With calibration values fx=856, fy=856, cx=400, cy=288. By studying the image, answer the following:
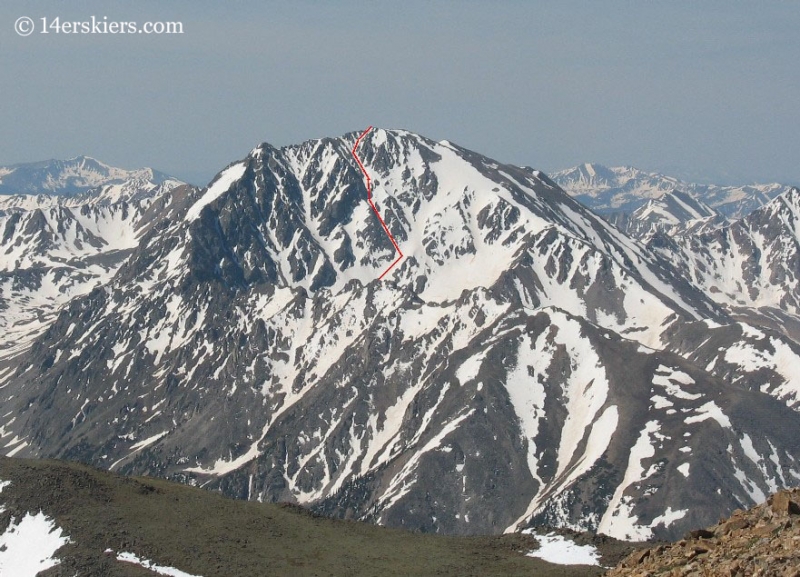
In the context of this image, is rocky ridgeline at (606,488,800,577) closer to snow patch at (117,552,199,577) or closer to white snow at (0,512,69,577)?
snow patch at (117,552,199,577)

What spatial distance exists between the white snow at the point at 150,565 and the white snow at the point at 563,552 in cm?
5018

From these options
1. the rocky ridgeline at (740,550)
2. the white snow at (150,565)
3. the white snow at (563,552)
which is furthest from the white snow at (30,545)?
the rocky ridgeline at (740,550)

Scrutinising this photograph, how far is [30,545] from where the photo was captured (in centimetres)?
12412

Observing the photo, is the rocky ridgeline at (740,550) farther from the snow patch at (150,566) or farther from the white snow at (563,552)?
the snow patch at (150,566)

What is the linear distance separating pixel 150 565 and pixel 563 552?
5834cm

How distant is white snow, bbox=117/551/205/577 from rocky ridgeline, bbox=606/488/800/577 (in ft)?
232

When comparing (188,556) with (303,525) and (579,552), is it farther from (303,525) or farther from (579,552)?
(579,552)

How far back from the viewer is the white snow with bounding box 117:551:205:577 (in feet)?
375

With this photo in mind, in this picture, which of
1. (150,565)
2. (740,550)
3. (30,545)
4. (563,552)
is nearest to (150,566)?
(150,565)

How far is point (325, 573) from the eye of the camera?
389 feet

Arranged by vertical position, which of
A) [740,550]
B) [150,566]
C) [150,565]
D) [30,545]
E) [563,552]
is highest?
[30,545]

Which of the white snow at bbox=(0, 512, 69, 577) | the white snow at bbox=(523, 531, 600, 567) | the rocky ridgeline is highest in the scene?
the white snow at bbox=(0, 512, 69, 577)

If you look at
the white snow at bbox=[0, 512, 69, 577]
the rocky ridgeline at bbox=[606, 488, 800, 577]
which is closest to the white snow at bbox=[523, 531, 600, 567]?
the rocky ridgeline at bbox=[606, 488, 800, 577]

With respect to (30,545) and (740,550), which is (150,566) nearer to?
(30,545)
